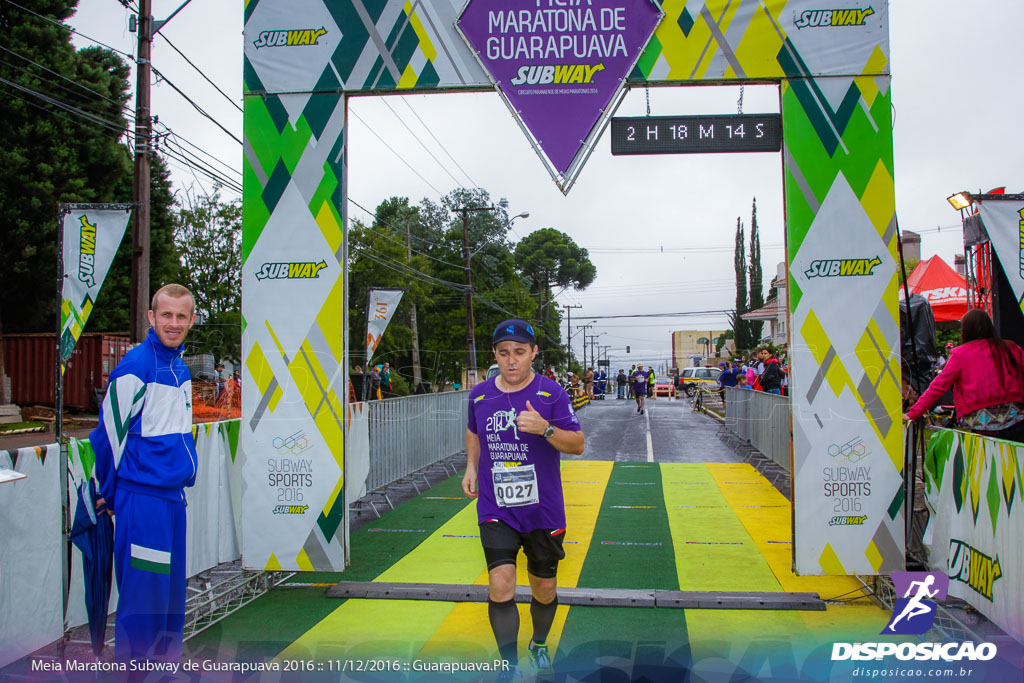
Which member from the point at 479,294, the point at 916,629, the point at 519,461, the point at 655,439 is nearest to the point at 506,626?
the point at 519,461

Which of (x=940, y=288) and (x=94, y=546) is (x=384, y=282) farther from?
(x=94, y=546)

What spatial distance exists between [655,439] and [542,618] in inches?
590

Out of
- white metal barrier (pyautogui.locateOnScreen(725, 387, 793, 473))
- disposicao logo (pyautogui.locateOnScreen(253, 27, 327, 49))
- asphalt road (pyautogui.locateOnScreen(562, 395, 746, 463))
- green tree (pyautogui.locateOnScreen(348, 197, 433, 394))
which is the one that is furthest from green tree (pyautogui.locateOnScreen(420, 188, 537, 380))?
disposicao logo (pyautogui.locateOnScreen(253, 27, 327, 49))

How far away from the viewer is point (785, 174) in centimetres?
574

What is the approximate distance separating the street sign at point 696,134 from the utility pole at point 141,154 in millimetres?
11496

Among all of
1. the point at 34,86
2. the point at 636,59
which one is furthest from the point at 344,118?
the point at 34,86

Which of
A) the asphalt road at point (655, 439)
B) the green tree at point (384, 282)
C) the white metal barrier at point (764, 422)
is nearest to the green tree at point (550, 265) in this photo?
the green tree at point (384, 282)

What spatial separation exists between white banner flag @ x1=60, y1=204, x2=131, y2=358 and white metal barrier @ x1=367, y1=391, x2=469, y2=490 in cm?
403

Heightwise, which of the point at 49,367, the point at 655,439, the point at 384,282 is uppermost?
the point at 384,282

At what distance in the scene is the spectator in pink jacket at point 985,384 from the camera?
5.38 metres

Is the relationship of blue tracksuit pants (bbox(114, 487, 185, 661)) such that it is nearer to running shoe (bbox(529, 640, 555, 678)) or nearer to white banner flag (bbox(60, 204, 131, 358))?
running shoe (bbox(529, 640, 555, 678))

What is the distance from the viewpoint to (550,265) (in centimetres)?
6744

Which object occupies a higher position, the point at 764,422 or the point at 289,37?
the point at 289,37

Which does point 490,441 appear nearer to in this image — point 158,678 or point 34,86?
point 158,678
